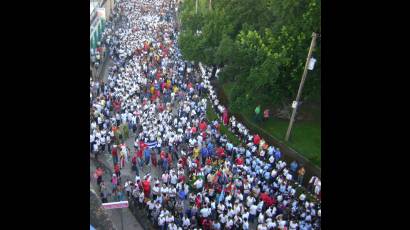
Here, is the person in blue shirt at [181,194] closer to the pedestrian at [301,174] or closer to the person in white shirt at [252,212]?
the person in white shirt at [252,212]

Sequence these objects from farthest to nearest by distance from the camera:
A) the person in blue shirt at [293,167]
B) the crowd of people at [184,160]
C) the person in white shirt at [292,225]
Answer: the person in blue shirt at [293,167] → the crowd of people at [184,160] → the person in white shirt at [292,225]

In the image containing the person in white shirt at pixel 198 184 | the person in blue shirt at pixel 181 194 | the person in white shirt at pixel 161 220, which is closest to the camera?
the person in white shirt at pixel 161 220

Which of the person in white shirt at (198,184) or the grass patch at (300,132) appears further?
the grass patch at (300,132)

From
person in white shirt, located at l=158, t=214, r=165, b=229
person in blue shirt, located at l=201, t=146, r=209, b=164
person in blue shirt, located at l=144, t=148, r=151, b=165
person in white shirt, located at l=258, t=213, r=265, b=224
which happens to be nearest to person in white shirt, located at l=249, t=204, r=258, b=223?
person in white shirt, located at l=258, t=213, r=265, b=224

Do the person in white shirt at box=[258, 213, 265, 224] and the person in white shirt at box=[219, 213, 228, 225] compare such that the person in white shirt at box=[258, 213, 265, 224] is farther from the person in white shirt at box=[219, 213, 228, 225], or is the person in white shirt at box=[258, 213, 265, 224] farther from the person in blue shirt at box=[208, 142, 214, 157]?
the person in blue shirt at box=[208, 142, 214, 157]

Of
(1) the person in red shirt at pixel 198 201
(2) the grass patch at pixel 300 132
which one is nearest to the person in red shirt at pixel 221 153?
(2) the grass patch at pixel 300 132
